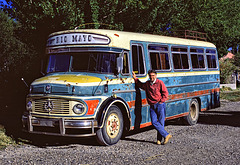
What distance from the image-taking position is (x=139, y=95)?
9297mm

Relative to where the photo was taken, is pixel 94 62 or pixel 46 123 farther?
pixel 94 62

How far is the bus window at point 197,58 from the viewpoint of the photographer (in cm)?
1217

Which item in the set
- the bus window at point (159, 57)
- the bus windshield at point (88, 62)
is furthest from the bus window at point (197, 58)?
the bus windshield at point (88, 62)

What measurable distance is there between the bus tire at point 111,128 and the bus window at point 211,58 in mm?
6034

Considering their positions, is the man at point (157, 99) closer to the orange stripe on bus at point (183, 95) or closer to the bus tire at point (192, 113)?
the orange stripe on bus at point (183, 95)

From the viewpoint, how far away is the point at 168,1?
1762 cm

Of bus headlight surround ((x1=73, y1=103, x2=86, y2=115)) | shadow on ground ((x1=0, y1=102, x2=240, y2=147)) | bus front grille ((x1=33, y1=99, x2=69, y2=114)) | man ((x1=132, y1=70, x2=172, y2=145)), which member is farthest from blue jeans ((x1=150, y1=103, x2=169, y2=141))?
bus front grille ((x1=33, y1=99, x2=69, y2=114))

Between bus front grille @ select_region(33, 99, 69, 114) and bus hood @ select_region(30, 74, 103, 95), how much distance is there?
0.66ft

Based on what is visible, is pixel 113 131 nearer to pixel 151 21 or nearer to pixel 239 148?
pixel 239 148

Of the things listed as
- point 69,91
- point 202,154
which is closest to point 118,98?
point 69,91

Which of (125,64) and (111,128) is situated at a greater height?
(125,64)

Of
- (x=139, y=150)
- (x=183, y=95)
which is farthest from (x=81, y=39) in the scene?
(x=183, y=95)

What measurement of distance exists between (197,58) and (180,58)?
4.52 ft

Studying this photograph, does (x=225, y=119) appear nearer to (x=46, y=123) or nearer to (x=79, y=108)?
(x=79, y=108)
